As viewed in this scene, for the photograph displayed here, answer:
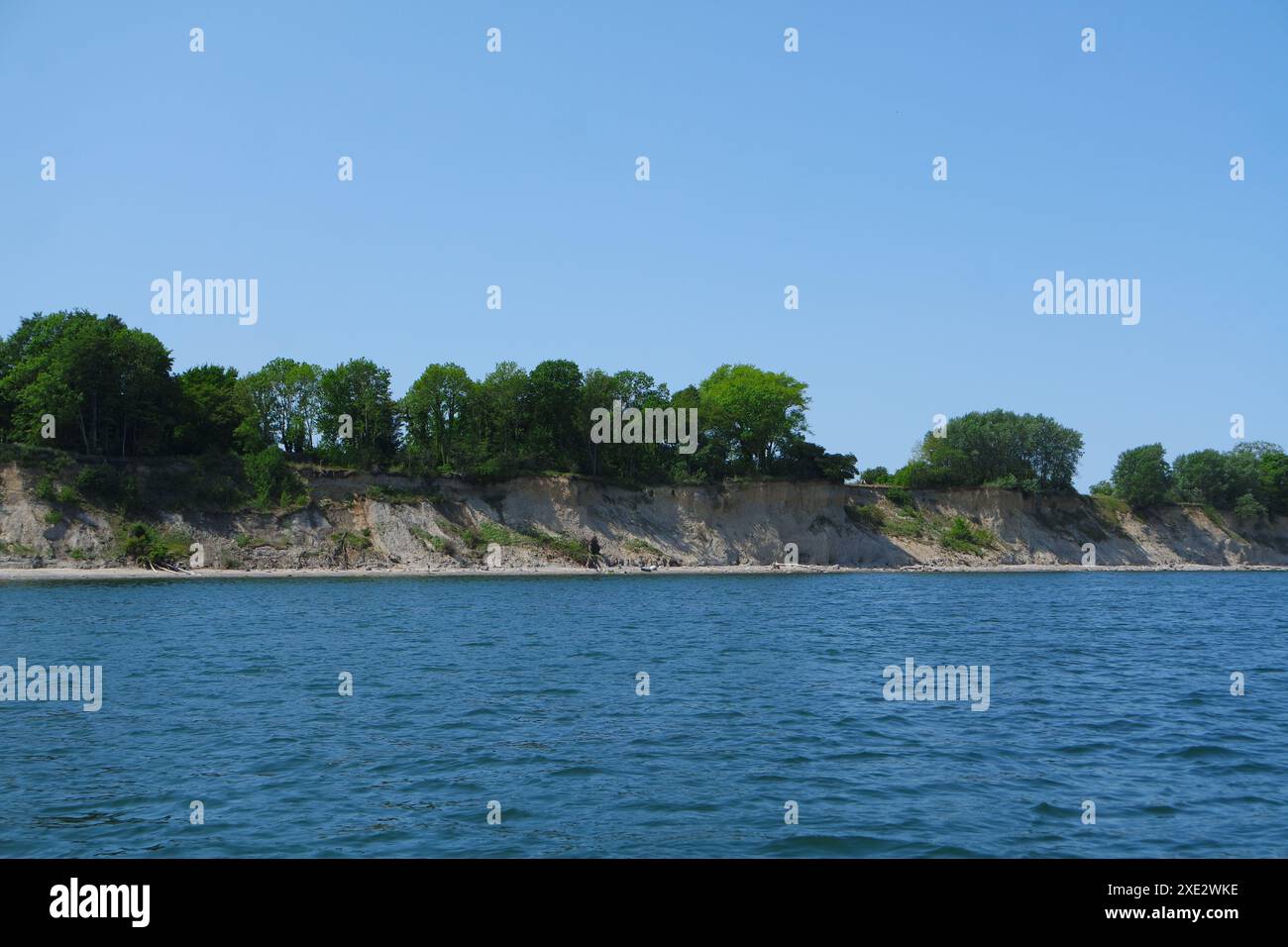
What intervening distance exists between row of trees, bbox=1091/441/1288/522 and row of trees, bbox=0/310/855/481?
39.8 meters

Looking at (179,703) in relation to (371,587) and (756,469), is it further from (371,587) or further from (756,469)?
(756,469)

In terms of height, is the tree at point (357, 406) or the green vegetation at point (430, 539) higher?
the tree at point (357, 406)

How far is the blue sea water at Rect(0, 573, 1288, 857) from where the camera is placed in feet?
46.8

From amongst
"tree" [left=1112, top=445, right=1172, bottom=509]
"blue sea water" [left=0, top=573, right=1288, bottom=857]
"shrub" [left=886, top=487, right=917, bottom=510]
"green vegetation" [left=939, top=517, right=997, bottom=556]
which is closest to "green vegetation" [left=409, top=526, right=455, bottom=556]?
"blue sea water" [left=0, top=573, right=1288, bottom=857]

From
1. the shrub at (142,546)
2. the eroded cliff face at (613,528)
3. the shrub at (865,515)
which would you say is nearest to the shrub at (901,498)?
the eroded cliff face at (613,528)

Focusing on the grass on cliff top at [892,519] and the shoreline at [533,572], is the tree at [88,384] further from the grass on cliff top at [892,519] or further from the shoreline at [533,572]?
the grass on cliff top at [892,519]

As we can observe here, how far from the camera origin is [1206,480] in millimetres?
124688

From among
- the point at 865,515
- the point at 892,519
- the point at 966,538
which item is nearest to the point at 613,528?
the point at 865,515

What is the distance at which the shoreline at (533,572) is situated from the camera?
68.5m

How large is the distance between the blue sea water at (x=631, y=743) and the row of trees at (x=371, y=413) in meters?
42.2

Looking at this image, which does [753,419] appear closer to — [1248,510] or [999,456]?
[999,456]

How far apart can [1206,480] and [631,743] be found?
125 meters

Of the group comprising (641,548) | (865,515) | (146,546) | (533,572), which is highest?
(865,515)
